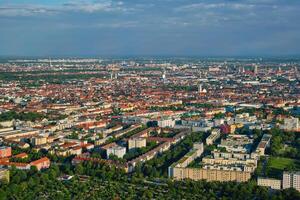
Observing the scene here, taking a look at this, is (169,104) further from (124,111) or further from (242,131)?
(242,131)

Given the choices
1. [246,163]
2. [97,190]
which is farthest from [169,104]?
[97,190]

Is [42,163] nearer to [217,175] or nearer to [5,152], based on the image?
[5,152]

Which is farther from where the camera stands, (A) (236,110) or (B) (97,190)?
(A) (236,110)

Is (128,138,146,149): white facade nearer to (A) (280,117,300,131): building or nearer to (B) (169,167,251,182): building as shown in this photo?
(B) (169,167,251,182): building

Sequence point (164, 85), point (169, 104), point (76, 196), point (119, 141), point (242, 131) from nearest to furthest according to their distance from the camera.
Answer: point (76, 196) < point (119, 141) < point (242, 131) < point (169, 104) < point (164, 85)

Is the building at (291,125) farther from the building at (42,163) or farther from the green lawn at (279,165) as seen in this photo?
the building at (42,163)
